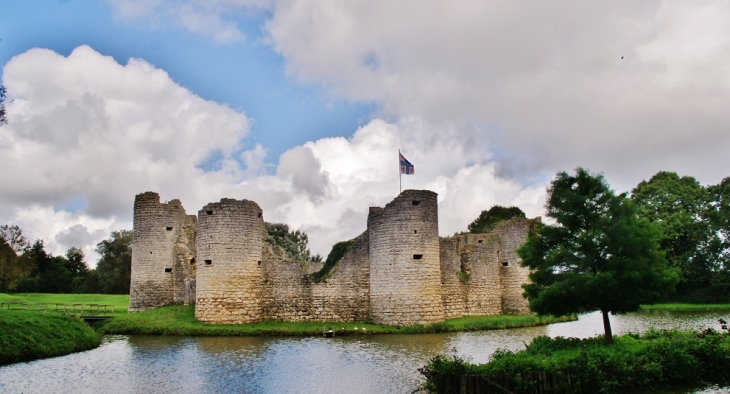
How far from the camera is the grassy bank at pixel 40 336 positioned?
73.8 feet

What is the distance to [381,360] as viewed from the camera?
813 inches

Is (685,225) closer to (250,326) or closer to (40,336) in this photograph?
(250,326)

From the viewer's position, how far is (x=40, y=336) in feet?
80.3

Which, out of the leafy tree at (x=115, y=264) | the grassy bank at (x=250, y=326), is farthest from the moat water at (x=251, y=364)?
the leafy tree at (x=115, y=264)

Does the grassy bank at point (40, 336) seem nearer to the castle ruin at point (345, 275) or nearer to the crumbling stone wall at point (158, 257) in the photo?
the castle ruin at point (345, 275)

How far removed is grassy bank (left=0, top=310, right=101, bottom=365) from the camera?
22.5 metres

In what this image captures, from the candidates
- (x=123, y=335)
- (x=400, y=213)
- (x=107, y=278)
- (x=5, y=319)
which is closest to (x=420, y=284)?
(x=400, y=213)

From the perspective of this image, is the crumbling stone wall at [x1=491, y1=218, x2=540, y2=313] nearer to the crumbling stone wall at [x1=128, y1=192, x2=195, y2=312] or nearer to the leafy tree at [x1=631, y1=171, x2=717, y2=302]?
the leafy tree at [x1=631, y1=171, x2=717, y2=302]

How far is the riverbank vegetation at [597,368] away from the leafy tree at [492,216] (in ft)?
185

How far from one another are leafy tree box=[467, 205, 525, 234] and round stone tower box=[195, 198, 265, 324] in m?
46.1

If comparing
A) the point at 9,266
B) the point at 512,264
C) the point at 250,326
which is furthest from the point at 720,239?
the point at 9,266

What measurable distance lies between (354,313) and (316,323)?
2.27m

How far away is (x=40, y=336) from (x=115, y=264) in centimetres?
5929

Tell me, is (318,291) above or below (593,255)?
below
